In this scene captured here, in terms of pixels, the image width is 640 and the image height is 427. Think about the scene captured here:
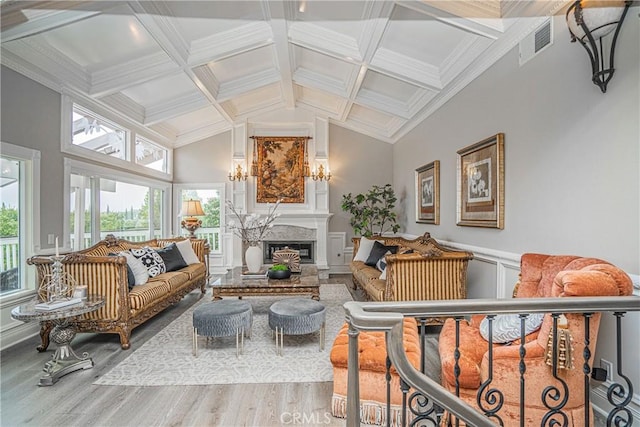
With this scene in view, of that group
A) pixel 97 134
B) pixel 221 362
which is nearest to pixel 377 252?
pixel 221 362

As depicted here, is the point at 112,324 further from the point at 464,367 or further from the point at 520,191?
the point at 520,191

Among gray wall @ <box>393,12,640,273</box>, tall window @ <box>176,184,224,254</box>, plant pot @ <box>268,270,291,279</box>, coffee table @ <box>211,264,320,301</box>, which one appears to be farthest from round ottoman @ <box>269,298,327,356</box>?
tall window @ <box>176,184,224,254</box>

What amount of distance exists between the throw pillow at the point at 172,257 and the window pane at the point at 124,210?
1017mm

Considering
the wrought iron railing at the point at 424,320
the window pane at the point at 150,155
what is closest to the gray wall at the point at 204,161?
the window pane at the point at 150,155

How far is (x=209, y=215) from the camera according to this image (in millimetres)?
7242

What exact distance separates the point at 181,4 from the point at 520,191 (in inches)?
148

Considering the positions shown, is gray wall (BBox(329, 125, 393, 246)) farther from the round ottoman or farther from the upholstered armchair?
the upholstered armchair

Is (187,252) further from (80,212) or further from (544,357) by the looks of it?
(544,357)

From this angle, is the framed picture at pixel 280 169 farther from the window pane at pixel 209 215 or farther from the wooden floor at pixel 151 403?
the wooden floor at pixel 151 403

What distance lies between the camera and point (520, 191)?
2885 mm

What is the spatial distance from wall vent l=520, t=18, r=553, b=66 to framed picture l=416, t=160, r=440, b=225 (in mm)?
2001

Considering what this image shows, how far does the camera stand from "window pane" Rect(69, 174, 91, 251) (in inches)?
173

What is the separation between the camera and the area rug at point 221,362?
2635 millimetres

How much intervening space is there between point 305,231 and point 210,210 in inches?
84.8
